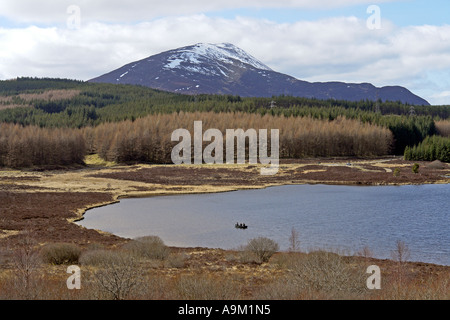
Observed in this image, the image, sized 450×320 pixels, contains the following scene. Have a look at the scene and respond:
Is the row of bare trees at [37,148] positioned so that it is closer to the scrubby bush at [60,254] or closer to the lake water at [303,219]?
the lake water at [303,219]

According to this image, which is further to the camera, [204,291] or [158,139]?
[158,139]

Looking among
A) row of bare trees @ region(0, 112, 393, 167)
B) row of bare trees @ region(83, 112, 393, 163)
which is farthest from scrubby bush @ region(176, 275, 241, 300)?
row of bare trees @ region(83, 112, 393, 163)

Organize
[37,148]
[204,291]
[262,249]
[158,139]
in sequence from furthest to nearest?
[158,139], [37,148], [262,249], [204,291]

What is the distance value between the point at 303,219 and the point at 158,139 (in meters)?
94.9

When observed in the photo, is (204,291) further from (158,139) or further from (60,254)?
(158,139)

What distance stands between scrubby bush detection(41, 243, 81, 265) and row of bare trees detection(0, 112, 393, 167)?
95.1 m

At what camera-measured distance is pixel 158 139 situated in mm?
136500

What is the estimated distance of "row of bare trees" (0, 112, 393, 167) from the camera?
390ft

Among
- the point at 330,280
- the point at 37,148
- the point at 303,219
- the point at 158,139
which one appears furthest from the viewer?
the point at 158,139

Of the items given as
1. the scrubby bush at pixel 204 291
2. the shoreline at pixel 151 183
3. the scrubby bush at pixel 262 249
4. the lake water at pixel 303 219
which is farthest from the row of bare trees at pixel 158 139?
the scrubby bush at pixel 204 291

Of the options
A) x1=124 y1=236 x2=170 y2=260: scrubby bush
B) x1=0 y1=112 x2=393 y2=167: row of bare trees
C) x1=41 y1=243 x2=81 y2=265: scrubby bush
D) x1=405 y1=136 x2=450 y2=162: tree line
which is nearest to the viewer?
x1=41 y1=243 x2=81 y2=265: scrubby bush

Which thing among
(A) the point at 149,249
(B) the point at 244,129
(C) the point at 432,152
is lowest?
(A) the point at 149,249

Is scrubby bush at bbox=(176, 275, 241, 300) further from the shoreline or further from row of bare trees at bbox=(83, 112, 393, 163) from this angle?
row of bare trees at bbox=(83, 112, 393, 163)

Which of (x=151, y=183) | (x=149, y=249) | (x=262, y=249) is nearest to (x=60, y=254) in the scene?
(x=149, y=249)
